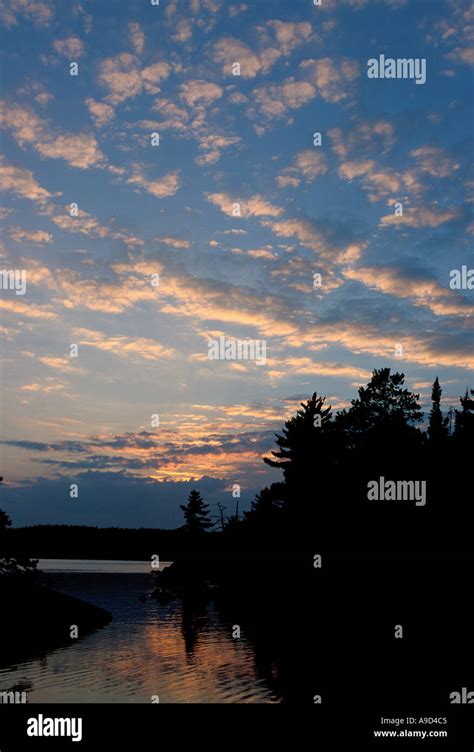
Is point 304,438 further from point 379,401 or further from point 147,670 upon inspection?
point 147,670

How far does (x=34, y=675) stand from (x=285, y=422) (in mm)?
45150

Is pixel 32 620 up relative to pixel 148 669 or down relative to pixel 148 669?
up

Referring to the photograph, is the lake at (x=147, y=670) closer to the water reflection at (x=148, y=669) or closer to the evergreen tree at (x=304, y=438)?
the water reflection at (x=148, y=669)

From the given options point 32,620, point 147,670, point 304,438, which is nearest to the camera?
point 147,670

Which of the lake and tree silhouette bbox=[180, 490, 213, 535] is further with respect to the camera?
tree silhouette bbox=[180, 490, 213, 535]

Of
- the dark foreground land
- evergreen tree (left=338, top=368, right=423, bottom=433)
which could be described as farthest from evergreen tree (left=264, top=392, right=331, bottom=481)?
the dark foreground land

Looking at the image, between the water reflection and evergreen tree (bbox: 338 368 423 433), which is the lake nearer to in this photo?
the water reflection

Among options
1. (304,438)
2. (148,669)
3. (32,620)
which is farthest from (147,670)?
(304,438)

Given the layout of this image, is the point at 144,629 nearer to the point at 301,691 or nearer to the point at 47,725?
the point at 301,691

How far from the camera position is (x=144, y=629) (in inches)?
2168

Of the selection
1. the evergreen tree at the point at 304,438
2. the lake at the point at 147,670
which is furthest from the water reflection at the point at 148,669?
the evergreen tree at the point at 304,438

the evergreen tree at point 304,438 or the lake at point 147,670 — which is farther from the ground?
the evergreen tree at point 304,438

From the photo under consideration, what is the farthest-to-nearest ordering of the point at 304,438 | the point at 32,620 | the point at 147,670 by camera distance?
the point at 304,438 → the point at 32,620 → the point at 147,670

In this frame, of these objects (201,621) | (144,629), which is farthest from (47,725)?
(201,621)
